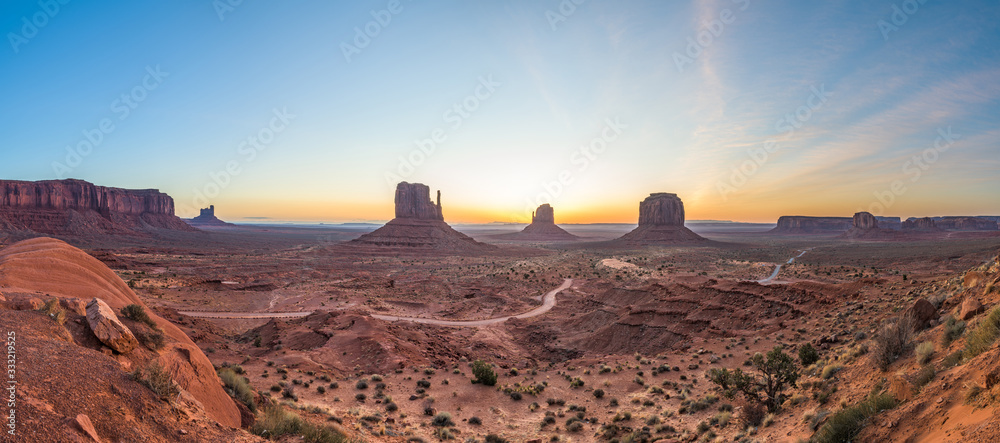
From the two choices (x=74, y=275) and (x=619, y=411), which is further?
(x=619, y=411)

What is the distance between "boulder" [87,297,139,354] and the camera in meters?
7.94

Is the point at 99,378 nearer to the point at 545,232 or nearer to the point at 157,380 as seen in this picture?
the point at 157,380

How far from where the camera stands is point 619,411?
48.8 ft

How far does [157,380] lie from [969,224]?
274 m

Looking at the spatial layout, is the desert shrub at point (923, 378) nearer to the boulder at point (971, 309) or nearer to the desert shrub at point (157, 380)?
the boulder at point (971, 309)

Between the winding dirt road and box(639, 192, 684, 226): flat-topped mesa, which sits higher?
box(639, 192, 684, 226): flat-topped mesa

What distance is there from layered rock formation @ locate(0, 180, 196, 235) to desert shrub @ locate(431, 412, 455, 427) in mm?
137864

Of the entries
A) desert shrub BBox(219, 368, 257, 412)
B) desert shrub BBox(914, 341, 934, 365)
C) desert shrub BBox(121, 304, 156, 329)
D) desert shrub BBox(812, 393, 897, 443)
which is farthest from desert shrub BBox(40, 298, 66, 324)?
desert shrub BBox(914, 341, 934, 365)

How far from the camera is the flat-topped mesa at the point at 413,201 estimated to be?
119 metres

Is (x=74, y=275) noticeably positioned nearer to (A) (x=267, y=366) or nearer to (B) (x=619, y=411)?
(A) (x=267, y=366)

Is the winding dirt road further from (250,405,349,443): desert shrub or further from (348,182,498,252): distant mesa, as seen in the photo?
(348,182,498,252): distant mesa

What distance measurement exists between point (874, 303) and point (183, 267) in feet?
Answer: 262

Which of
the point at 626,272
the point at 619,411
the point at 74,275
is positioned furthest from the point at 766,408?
the point at 626,272

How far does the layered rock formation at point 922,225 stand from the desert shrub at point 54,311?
8492 inches
